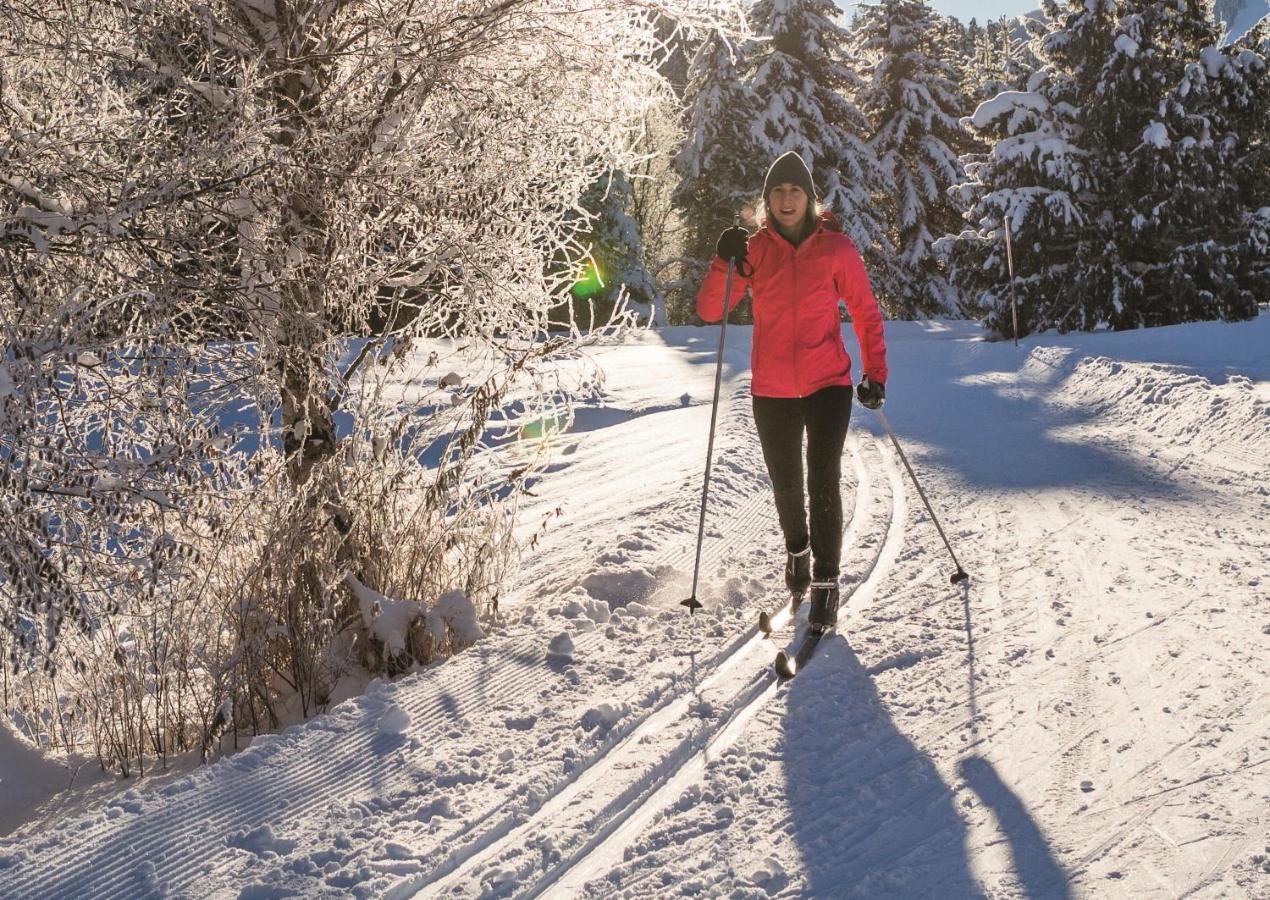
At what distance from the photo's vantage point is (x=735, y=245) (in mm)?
4652

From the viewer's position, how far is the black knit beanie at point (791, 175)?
4.51 meters

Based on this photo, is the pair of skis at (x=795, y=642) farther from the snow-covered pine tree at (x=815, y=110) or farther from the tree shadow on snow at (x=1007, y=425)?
the snow-covered pine tree at (x=815, y=110)

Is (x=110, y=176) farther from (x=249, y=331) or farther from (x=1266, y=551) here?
(x=1266, y=551)

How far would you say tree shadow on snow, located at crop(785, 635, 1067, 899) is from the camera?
107 inches

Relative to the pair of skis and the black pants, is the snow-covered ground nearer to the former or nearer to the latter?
the pair of skis

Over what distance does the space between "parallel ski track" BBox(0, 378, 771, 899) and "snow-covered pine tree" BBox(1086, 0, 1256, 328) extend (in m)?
17.4

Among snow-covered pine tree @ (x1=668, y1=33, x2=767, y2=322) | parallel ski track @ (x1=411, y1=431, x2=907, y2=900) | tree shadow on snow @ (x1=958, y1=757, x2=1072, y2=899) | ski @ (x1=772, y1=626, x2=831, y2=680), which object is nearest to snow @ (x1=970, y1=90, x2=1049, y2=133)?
snow-covered pine tree @ (x1=668, y1=33, x2=767, y2=322)

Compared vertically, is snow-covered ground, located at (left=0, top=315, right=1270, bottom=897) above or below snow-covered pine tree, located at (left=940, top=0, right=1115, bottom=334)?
below

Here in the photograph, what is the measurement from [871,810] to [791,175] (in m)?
2.70

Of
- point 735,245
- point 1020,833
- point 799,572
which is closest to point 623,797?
point 1020,833

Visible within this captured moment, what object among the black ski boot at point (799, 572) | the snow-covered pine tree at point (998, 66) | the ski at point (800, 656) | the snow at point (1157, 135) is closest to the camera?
the ski at point (800, 656)

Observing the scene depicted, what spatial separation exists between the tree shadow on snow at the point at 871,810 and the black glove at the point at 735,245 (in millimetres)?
1960

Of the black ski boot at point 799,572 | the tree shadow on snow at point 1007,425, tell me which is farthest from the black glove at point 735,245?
the tree shadow on snow at point 1007,425

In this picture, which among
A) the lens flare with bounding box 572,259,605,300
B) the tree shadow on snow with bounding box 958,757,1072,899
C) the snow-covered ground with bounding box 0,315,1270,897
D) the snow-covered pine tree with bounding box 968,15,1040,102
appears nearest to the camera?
the tree shadow on snow with bounding box 958,757,1072,899
